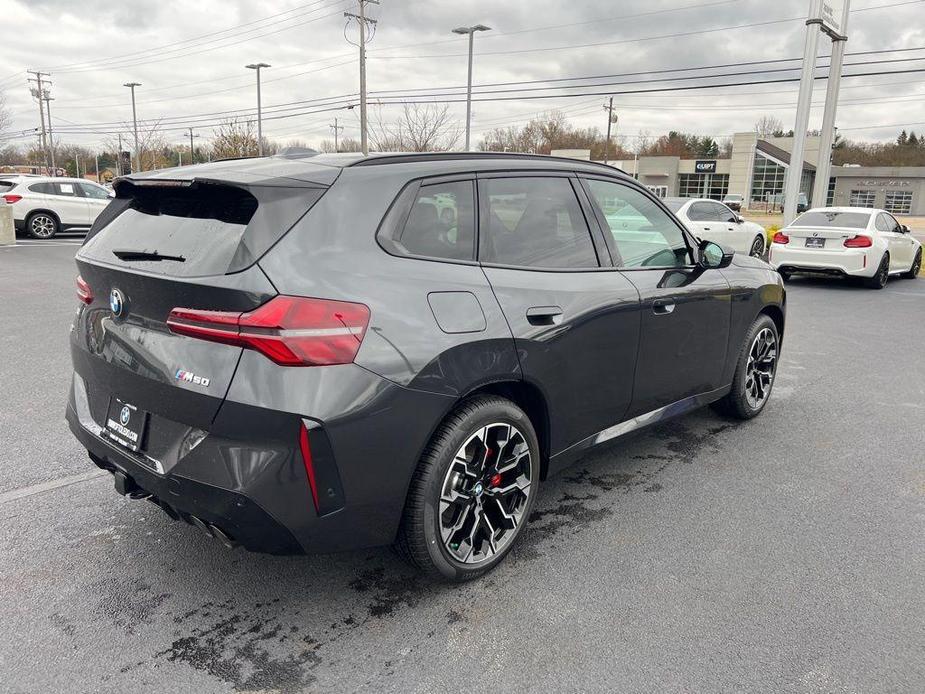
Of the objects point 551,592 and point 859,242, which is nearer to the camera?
point 551,592

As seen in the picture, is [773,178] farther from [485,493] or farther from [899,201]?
[485,493]

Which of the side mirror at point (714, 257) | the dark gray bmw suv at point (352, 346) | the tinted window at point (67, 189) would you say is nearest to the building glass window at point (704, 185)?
the tinted window at point (67, 189)

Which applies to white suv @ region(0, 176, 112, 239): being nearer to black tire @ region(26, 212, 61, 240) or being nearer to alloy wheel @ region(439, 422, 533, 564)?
black tire @ region(26, 212, 61, 240)

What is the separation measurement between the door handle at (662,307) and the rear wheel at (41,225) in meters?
19.7

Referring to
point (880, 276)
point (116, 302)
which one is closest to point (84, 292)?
point (116, 302)

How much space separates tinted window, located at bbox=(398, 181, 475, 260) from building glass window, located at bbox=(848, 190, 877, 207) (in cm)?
8238

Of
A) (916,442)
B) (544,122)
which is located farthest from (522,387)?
(544,122)

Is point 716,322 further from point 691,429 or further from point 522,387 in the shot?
point 522,387

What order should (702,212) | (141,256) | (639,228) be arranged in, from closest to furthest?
1. (141,256)
2. (639,228)
3. (702,212)

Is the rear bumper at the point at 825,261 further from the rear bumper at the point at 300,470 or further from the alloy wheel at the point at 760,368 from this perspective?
the rear bumper at the point at 300,470

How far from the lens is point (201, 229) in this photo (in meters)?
2.63

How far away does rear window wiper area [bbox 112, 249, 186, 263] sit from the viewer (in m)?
2.60

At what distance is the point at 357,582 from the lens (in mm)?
3010

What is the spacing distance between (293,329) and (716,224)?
15.4 m
